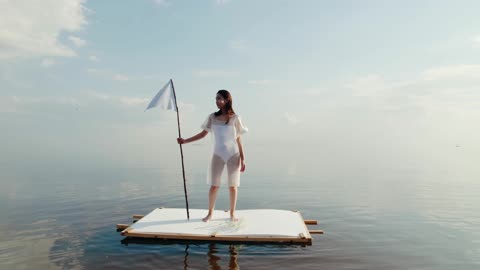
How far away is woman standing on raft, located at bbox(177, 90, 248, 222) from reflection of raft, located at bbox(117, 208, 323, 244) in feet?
2.62

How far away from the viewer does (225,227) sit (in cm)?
921

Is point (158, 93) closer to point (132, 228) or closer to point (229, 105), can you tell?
point (229, 105)

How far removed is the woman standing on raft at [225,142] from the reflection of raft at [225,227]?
80cm

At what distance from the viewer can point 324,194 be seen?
22016mm

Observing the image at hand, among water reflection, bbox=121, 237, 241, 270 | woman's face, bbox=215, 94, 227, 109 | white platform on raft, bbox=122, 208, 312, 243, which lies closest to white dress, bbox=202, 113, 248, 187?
woman's face, bbox=215, 94, 227, 109

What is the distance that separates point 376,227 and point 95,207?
42.3 ft

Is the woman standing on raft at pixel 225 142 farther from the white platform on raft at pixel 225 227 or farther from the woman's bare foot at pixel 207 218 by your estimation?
the white platform on raft at pixel 225 227

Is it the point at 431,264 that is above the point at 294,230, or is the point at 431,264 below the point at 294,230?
below

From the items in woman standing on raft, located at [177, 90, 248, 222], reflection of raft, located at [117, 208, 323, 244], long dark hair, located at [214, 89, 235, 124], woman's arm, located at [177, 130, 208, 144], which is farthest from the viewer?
woman's arm, located at [177, 130, 208, 144]

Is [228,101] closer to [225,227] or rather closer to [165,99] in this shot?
[165,99]

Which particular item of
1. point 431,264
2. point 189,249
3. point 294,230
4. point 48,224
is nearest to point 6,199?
point 48,224

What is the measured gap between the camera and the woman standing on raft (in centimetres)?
924

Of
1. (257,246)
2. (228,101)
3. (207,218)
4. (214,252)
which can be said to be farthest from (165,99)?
(257,246)

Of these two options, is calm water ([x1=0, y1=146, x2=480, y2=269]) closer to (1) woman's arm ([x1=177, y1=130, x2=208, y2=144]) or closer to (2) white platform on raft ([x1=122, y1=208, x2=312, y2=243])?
(2) white platform on raft ([x1=122, y1=208, x2=312, y2=243])
